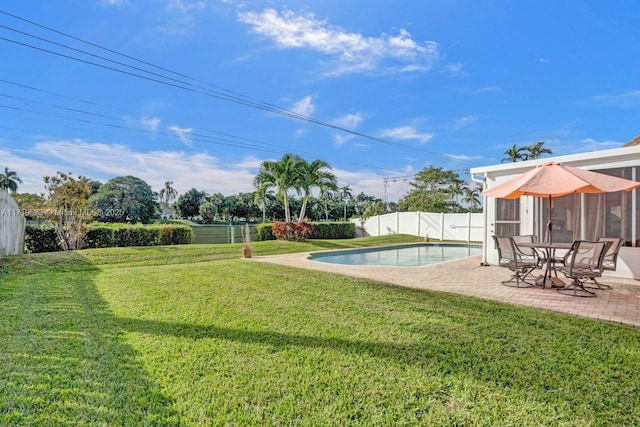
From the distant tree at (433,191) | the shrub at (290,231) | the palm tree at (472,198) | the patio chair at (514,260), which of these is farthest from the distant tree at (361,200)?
the patio chair at (514,260)

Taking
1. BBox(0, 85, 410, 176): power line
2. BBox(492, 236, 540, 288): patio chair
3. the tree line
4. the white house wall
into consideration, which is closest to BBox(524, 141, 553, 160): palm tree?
the tree line

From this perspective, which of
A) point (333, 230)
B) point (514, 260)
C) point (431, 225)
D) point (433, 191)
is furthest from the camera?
point (433, 191)

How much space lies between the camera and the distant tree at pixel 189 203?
199ft

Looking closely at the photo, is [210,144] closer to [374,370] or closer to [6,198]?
[6,198]

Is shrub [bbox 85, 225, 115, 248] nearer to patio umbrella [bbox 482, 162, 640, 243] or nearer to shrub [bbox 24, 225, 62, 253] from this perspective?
shrub [bbox 24, 225, 62, 253]

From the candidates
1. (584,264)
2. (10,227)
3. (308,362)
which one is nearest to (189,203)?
(10,227)

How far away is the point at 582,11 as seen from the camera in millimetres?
11250

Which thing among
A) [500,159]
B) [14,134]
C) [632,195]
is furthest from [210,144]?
[500,159]

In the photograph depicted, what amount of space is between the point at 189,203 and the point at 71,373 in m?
62.0

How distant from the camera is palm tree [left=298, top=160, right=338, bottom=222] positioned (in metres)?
22.4

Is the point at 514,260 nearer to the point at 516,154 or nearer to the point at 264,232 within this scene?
the point at 264,232

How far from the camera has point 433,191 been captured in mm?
35094

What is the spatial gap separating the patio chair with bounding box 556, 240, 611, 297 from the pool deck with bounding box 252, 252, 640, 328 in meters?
0.28

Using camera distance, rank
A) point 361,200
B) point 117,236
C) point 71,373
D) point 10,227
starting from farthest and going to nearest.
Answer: point 361,200
point 117,236
point 10,227
point 71,373
